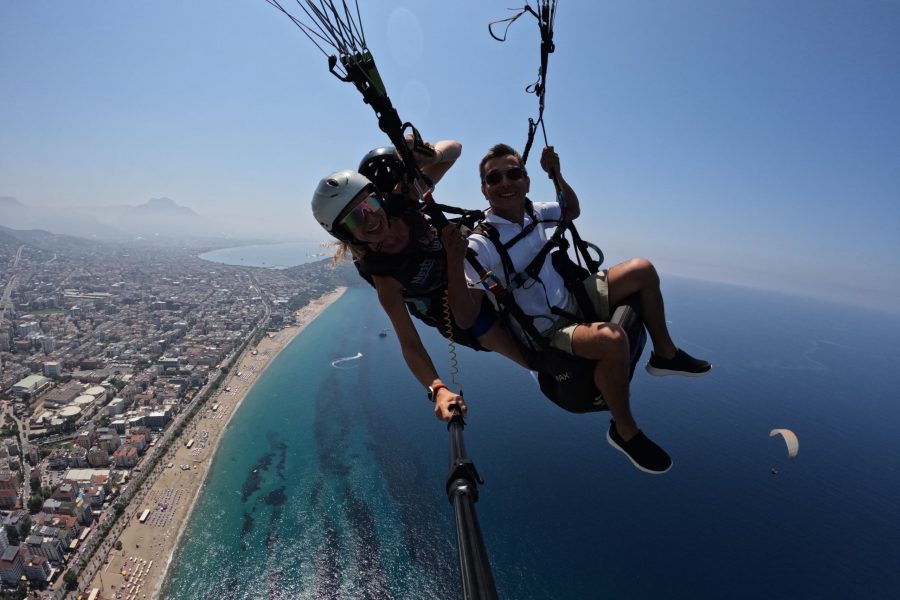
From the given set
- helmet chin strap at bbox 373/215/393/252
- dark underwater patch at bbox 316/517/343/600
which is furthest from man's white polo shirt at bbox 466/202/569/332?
dark underwater patch at bbox 316/517/343/600

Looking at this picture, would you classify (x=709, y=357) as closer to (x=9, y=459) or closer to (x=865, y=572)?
(x=865, y=572)

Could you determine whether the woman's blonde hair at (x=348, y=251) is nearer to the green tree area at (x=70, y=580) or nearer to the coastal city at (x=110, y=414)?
the coastal city at (x=110, y=414)

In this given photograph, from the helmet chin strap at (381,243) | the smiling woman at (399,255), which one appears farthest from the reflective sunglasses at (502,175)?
the helmet chin strap at (381,243)

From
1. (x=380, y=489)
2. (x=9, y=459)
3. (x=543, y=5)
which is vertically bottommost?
(x=9, y=459)

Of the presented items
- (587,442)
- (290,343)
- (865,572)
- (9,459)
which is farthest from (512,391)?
(9,459)

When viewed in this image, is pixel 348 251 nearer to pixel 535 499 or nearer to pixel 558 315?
pixel 558 315

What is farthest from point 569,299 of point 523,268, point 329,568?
point 329,568
